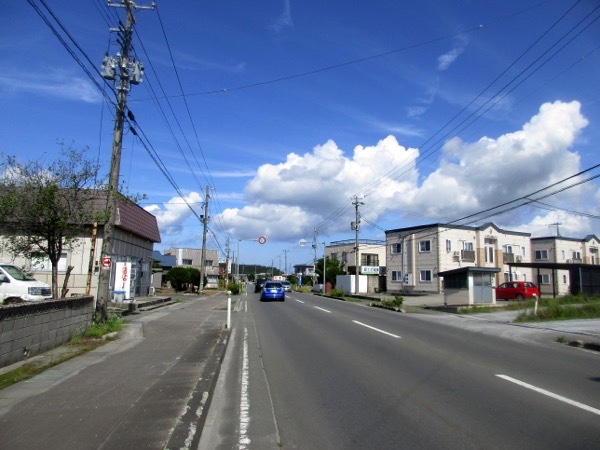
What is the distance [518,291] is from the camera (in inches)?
1454

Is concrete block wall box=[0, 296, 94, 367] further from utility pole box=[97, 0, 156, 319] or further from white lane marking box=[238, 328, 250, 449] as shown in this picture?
white lane marking box=[238, 328, 250, 449]

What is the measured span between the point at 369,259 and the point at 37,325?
69986 millimetres

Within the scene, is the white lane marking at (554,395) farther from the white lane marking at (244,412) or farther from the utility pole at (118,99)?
the utility pole at (118,99)

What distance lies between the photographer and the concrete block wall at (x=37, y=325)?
8.30m

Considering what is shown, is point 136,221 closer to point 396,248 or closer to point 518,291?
point 518,291

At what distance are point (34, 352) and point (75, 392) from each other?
3316mm

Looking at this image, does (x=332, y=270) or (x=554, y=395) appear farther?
(x=332, y=270)

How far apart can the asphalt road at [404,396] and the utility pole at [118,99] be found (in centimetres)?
499

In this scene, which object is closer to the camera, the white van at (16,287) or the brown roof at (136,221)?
the white van at (16,287)

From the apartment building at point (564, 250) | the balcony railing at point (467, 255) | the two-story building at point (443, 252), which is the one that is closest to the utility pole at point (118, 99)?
the two-story building at point (443, 252)

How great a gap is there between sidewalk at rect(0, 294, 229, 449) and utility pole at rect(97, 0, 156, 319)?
4269 mm

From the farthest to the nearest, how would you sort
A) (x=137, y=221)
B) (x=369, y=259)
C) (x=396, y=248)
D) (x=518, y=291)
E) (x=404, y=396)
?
(x=369, y=259) < (x=396, y=248) < (x=518, y=291) < (x=137, y=221) < (x=404, y=396)

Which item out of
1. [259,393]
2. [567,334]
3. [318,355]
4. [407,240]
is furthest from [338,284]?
[259,393]

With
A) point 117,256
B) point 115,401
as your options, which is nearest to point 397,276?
point 117,256
